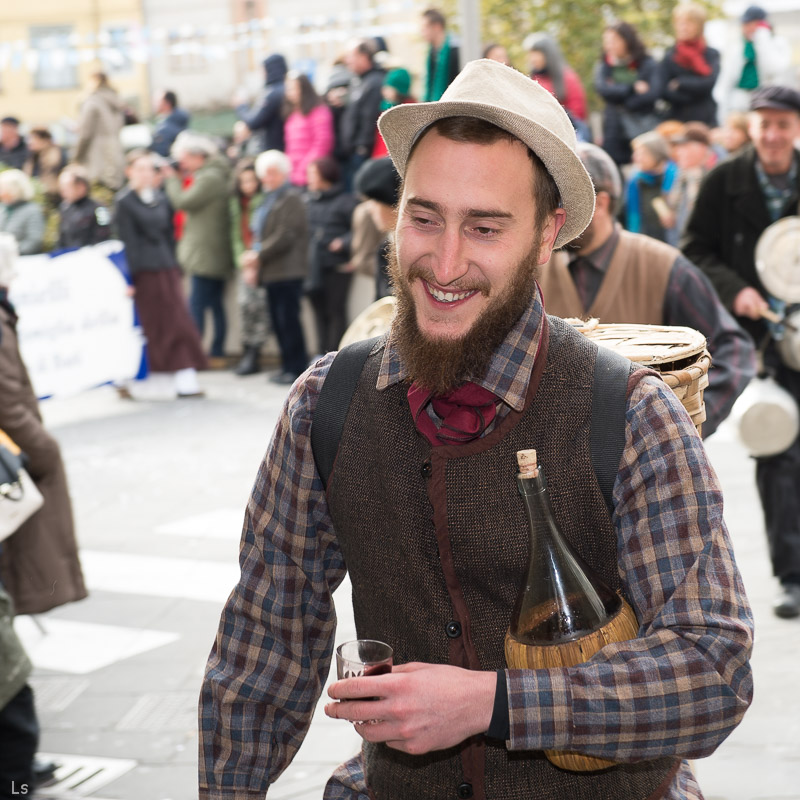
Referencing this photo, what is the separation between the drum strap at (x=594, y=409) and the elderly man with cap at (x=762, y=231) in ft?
12.8

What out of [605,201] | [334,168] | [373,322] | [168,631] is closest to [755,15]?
[334,168]

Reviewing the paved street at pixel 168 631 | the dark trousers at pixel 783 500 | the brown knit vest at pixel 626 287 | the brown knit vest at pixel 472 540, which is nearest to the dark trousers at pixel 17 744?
the paved street at pixel 168 631

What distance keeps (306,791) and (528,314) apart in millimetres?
2809

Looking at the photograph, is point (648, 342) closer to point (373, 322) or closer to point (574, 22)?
point (373, 322)

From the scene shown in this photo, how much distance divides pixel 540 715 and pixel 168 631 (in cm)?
462

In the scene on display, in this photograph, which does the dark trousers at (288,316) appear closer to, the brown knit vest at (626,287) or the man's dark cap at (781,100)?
the man's dark cap at (781,100)

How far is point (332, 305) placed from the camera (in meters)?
12.4

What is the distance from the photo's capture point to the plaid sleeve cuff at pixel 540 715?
173 cm

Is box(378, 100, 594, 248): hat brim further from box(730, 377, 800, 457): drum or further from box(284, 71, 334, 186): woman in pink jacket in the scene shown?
box(284, 71, 334, 186): woman in pink jacket

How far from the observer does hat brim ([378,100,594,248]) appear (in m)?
2.01

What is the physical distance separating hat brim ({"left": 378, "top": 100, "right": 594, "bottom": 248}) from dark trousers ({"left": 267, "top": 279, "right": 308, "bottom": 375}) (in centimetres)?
1017

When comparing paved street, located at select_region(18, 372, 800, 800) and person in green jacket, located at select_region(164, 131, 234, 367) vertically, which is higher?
person in green jacket, located at select_region(164, 131, 234, 367)

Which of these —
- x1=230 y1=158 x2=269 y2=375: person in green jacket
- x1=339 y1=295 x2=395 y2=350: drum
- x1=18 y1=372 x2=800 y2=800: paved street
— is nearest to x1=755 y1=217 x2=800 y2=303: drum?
x1=18 y1=372 x2=800 y2=800: paved street

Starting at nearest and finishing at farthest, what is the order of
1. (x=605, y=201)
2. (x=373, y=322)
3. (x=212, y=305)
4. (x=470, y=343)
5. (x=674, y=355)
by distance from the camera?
(x=470, y=343) → (x=674, y=355) → (x=373, y=322) → (x=605, y=201) → (x=212, y=305)
